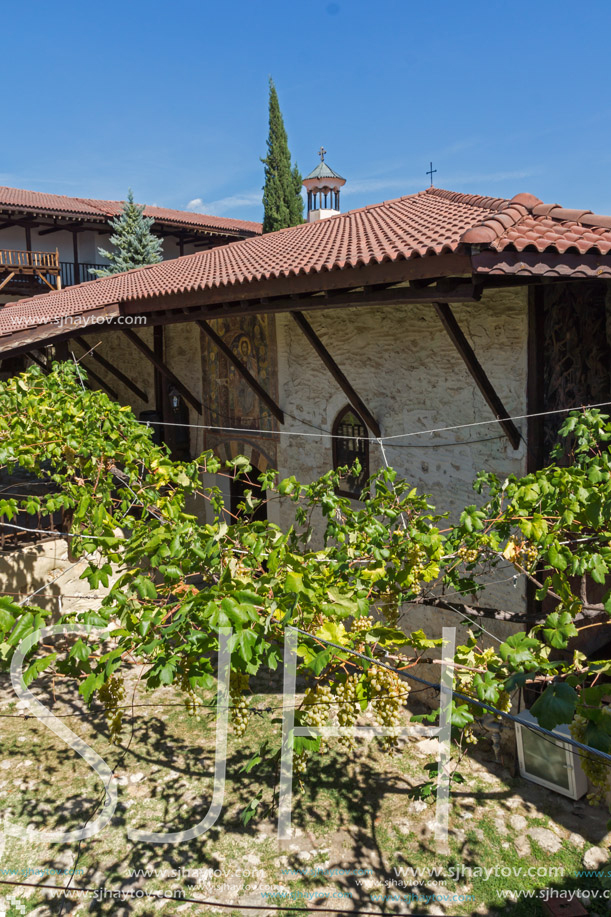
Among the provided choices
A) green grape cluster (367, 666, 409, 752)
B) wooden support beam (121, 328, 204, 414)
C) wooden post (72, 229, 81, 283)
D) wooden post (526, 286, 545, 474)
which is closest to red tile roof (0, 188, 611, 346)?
wooden post (526, 286, 545, 474)

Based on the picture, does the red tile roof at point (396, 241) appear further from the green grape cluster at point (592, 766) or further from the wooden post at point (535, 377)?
the green grape cluster at point (592, 766)

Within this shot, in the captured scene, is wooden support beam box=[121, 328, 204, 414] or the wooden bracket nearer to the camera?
wooden support beam box=[121, 328, 204, 414]

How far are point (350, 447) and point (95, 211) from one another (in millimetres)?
17160

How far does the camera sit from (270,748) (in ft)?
19.5

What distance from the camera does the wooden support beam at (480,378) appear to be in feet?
17.6

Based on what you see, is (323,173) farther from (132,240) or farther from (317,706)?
(317,706)

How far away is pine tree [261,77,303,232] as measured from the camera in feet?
78.3

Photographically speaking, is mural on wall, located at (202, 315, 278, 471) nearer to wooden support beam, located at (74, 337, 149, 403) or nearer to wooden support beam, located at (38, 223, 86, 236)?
wooden support beam, located at (74, 337, 149, 403)

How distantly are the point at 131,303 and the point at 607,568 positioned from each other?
22.5ft

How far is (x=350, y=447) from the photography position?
7.35m

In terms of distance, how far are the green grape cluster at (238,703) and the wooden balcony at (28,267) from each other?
59.8ft

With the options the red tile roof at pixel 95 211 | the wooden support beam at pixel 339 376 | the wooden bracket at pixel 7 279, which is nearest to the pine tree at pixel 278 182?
the red tile roof at pixel 95 211

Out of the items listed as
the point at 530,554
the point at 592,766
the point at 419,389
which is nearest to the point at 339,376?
Result: the point at 419,389

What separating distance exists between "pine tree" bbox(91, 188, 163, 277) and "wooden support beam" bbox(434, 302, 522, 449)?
16.5m
